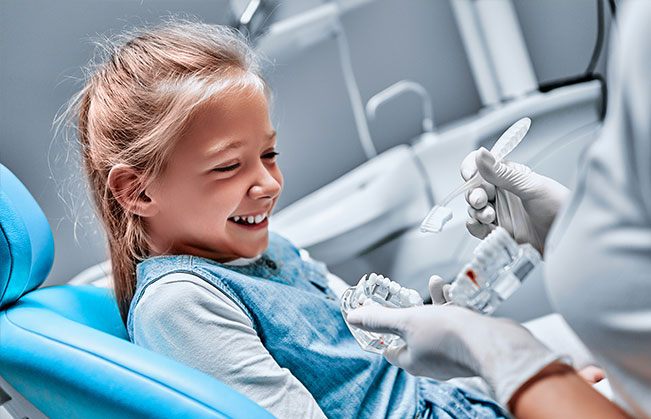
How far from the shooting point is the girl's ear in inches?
30.0

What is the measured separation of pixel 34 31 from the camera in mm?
1182

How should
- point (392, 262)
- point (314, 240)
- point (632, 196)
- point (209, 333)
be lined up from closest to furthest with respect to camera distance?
point (632, 196), point (209, 333), point (314, 240), point (392, 262)

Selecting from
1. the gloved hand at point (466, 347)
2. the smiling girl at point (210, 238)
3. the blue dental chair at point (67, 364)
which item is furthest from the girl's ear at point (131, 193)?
the gloved hand at point (466, 347)

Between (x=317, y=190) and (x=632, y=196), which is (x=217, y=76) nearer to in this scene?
(x=632, y=196)

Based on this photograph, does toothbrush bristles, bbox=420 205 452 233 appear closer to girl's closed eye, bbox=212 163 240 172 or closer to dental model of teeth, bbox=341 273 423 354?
dental model of teeth, bbox=341 273 423 354

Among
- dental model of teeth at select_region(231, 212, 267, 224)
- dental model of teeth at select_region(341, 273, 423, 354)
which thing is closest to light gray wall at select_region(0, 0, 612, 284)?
dental model of teeth at select_region(231, 212, 267, 224)

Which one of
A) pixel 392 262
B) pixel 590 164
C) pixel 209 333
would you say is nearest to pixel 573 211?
pixel 590 164

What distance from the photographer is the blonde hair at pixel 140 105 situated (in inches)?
29.1

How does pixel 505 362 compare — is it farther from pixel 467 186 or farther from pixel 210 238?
pixel 210 238

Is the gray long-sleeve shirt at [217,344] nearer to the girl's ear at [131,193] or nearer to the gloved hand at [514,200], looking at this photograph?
the girl's ear at [131,193]

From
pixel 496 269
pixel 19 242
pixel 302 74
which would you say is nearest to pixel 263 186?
pixel 19 242

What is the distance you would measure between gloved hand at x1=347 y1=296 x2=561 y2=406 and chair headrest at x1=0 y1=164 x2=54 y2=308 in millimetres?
447

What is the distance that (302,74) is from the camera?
1483 mm

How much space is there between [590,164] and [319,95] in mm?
1227
